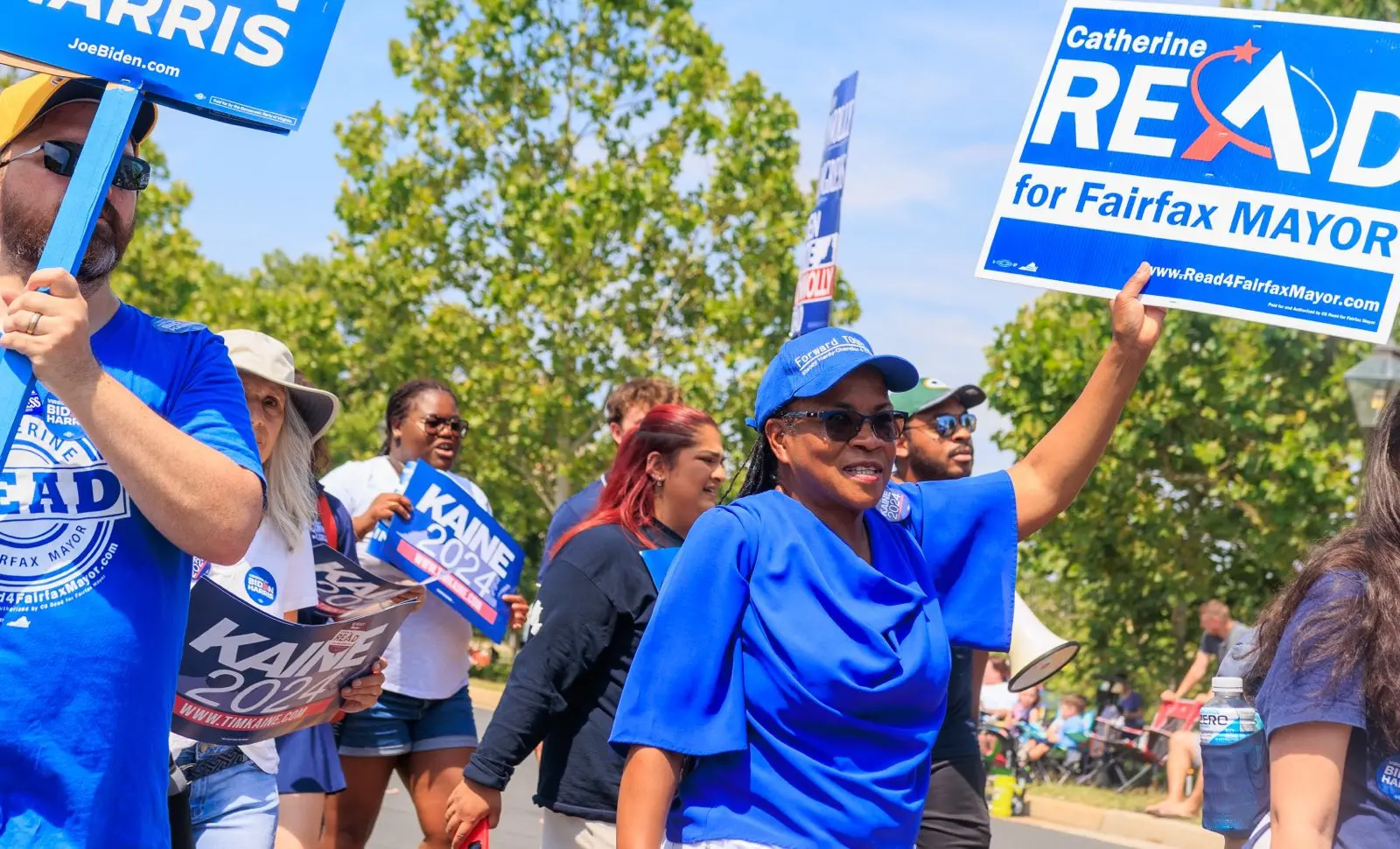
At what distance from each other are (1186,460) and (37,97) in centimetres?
1837

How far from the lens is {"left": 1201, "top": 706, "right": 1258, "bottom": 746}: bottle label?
9.70 feet

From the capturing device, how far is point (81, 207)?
90.4 inches

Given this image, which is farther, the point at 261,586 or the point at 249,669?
the point at 261,586

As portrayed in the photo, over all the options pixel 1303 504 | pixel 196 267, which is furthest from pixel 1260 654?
pixel 196 267

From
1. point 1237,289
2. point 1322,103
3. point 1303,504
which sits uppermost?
point 1303,504

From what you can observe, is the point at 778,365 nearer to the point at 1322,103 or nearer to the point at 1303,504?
the point at 1322,103

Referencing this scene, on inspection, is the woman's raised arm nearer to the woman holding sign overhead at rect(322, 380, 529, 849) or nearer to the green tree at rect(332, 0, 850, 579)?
the woman holding sign overhead at rect(322, 380, 529, 849)

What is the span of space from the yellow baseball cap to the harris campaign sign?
1188 mm

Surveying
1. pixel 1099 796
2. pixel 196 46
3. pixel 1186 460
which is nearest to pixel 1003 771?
pixel 1099 796

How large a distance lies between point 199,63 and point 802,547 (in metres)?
1.32

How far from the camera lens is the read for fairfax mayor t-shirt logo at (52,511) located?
2279mm

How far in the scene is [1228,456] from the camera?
1900 cm

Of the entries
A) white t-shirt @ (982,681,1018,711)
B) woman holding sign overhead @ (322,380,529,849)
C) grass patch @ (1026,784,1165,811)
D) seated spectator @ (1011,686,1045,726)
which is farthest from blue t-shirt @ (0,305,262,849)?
white t-shirt @ (982,681,1018,711)

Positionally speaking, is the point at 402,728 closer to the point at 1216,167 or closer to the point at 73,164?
the point at 1216,167
